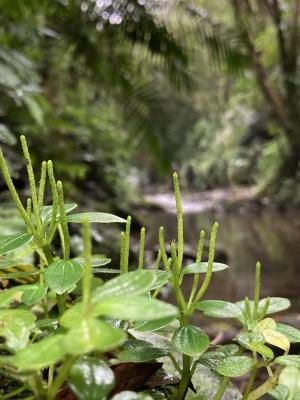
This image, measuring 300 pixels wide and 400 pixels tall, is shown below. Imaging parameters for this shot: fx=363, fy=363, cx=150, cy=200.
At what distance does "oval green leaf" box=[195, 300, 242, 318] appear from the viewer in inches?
13.5

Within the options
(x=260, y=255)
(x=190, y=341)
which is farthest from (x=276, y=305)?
(x=260, y=255)

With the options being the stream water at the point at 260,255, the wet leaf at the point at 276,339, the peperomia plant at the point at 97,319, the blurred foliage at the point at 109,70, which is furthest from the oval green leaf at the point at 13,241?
the stream water at the point at 260,255

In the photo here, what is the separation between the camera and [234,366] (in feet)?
1.09

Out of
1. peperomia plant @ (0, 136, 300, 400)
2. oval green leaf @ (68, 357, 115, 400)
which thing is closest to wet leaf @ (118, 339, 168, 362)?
peperomia plant @ (0, 136, 300, 400)

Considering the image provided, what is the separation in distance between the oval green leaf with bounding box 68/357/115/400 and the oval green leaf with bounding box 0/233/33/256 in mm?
123

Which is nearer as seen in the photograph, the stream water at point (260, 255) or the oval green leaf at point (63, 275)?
the oval green leaf at point (63, 275)

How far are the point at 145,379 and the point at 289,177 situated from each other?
790cm

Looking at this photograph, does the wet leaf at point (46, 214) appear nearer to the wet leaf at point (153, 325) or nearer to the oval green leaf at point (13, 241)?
the oval green leaf at point (13, 241)

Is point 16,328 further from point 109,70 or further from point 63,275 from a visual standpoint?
point 109,70

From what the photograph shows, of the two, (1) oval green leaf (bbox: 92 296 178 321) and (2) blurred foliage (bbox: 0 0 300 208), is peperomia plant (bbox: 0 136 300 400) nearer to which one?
(1) oval green leaf (bbox: 92 296 178 321)

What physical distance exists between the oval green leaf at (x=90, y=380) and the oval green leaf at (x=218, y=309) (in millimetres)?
125

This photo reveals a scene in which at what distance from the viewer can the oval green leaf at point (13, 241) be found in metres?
0.32

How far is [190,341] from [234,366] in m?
0.06

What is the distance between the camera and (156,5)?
2.56 metres
